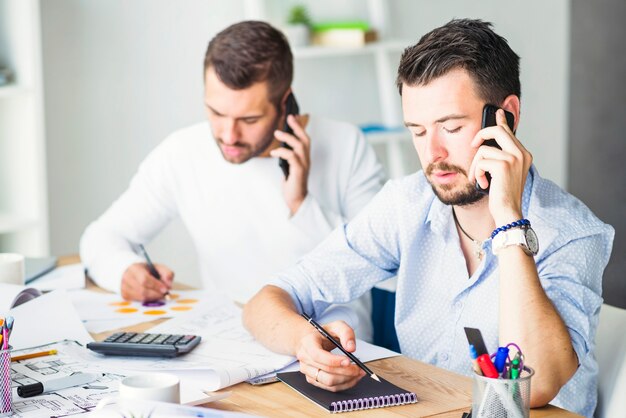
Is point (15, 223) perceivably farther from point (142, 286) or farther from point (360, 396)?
point (360, 396)

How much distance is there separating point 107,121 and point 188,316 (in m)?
1.71

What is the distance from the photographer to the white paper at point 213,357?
1430 millimetres

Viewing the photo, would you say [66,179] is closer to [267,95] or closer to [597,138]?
[267,95]

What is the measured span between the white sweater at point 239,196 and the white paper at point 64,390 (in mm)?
897

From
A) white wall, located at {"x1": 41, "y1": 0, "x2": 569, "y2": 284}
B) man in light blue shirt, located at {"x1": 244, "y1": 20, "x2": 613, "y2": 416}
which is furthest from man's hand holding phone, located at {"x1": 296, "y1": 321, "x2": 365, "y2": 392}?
white wall, located at {"x1": 41, "y1": 0, "x2": 569, "y2": 284}

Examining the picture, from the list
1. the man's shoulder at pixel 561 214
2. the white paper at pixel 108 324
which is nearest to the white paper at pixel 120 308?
the white paper at pixel 108 324

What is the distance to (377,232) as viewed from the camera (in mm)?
1852

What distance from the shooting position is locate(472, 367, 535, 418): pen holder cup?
1.14 meters

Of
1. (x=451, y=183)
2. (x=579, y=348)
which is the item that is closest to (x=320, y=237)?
(x=451, y=183)

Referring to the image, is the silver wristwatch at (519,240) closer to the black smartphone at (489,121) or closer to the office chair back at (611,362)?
the black smartphone at (489,121)

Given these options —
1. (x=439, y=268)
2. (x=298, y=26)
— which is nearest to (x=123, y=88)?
(x=298, y=26)

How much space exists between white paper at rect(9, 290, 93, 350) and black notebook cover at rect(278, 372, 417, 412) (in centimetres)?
48

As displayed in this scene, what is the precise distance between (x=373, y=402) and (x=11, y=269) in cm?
94

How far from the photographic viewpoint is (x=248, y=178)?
97.6 inches
